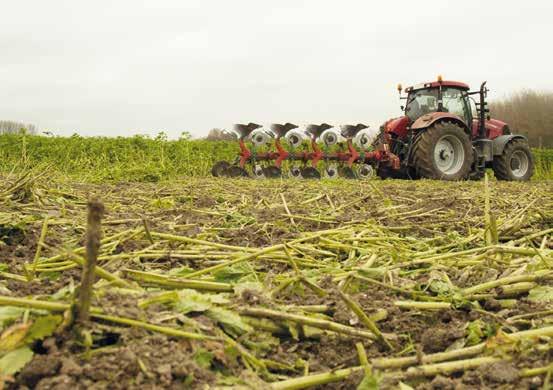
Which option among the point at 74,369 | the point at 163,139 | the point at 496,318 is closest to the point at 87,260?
the point at 74,369

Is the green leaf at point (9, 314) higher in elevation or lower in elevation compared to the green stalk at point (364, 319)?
higher

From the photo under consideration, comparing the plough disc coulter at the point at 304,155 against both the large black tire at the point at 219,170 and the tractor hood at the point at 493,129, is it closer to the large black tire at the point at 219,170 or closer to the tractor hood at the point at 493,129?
the large black tire at the point at 219,170

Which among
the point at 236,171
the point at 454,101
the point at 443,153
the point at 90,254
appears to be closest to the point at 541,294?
the point at 90,254

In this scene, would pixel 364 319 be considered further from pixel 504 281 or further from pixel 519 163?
pixel 519 163

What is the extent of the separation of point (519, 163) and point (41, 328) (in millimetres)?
13679

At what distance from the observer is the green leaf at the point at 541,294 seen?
1901 millimetres

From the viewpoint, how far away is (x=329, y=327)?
4.96 feet

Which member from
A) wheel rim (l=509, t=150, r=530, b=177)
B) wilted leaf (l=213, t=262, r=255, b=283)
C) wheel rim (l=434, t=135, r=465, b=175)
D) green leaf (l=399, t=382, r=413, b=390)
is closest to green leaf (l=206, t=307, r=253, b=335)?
green leaf (l=399, t=382, r=413, b=390)

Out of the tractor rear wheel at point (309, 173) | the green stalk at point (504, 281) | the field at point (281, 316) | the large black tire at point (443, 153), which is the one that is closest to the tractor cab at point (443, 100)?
the large black tire at point (443, 153)

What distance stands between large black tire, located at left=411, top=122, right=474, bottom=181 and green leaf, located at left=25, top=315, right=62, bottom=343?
10.4 metres

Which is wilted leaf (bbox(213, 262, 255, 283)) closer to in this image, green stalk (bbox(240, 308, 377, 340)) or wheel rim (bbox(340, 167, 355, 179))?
green stalk (bbox(240, 308, 377, 340))

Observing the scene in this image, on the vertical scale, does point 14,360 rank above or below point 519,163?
below

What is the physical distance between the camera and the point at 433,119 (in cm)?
1109

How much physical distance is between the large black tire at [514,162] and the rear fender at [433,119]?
1.67 m
